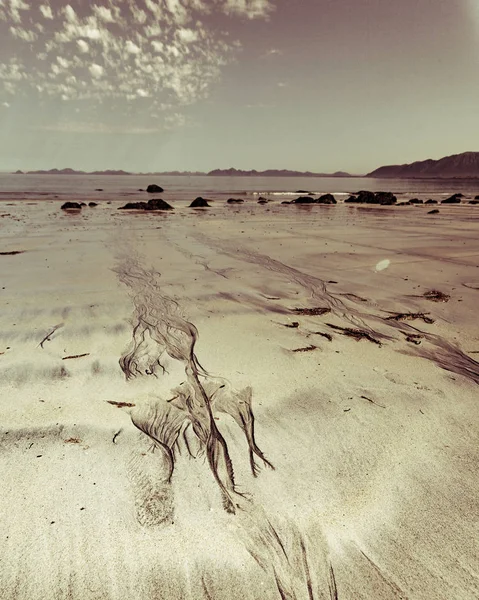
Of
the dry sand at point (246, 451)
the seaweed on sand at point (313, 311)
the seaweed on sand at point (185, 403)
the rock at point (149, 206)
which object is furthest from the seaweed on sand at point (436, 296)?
the rock at point (149, 206)

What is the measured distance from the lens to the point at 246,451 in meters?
2.53

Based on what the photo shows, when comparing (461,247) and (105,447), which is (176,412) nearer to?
(105,447)

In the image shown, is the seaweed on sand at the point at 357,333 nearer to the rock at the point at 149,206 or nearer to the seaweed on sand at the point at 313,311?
the seaweed on sand at the point at 313,311

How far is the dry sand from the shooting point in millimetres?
1785

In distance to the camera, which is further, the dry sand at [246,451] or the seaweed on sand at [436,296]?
the seaweed on sand at [436,296]

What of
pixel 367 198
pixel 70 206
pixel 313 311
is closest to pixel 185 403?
pixel 313 311

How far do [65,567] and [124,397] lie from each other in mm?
1386

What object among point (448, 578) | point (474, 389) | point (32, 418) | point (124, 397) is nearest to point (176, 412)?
point (124, 397)

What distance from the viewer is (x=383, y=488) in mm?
2242

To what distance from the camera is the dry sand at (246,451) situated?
179 centimetres

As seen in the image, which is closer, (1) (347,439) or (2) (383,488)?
(2) (383,488)

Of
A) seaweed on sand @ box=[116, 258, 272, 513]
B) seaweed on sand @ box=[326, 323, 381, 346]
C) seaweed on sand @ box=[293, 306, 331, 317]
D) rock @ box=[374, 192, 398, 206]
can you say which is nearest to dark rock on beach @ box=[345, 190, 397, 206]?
rock @ box=[374, 192, 398, 206]

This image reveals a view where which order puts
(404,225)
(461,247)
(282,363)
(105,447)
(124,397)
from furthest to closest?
(404,225)
(461,247)
(282,363)
(124,397)
(105,447)

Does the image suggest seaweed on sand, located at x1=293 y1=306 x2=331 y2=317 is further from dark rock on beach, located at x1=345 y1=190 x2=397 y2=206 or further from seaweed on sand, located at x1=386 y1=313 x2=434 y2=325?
dark rock on beach, located at x1=345 y1=190 x2=397 y2=206
